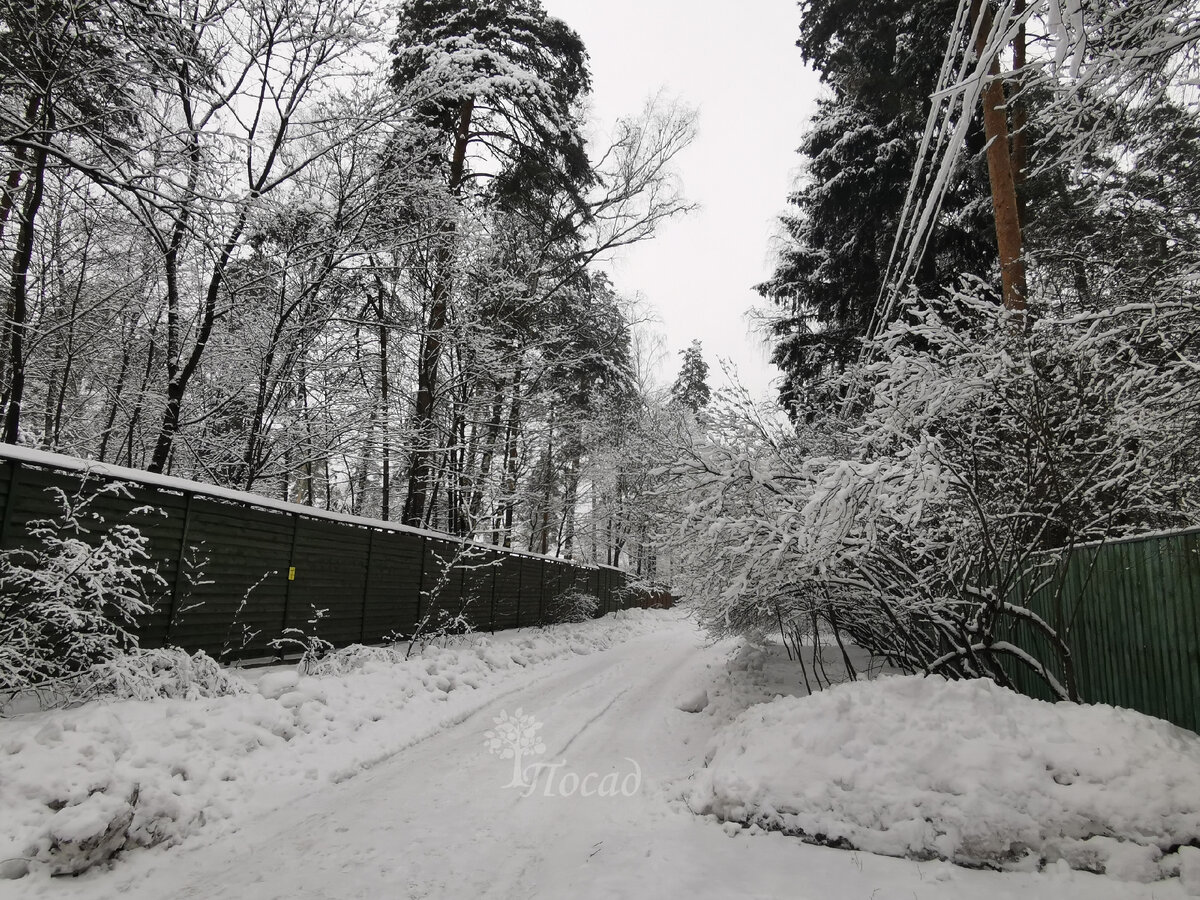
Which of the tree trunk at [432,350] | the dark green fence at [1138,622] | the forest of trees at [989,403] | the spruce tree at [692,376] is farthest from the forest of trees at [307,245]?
the spruce tree at [692,376]

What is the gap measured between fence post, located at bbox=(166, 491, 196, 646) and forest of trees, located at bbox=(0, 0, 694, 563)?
2607mm

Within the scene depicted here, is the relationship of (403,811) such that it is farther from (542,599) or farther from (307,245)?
(542,599)

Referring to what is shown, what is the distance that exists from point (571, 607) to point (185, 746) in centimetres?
1396

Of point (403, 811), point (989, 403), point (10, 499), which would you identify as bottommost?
point (403, 811)

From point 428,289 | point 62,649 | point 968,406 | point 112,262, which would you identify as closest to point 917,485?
point 968,406

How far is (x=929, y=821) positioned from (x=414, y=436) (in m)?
10.6

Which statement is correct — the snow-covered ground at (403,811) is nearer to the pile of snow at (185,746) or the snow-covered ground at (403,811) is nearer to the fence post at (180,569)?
the pile of snow at (185,746)

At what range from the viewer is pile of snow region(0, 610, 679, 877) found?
3.21 metres

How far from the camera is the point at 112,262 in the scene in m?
10.5

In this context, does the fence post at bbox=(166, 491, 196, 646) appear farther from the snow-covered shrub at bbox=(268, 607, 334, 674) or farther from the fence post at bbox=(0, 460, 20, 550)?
the fence post at bbox=(0, 460, 20, 550)
